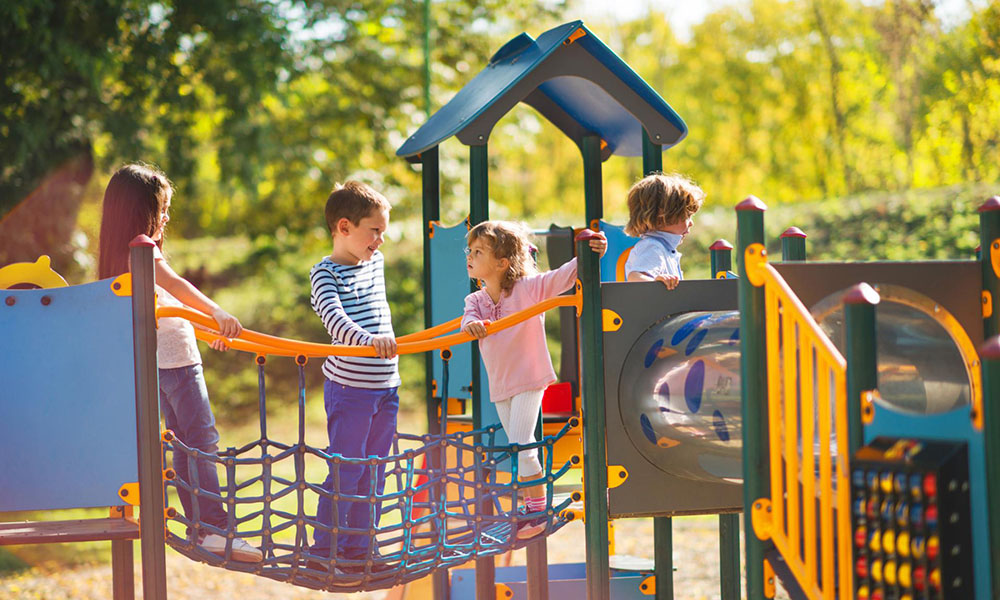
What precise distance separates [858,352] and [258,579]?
6.29 meters

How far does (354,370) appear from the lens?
371cm

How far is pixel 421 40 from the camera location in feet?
40.4

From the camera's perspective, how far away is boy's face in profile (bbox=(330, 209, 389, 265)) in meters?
3.77

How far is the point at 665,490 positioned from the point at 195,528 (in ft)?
5.20

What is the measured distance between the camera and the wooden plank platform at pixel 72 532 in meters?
3.10

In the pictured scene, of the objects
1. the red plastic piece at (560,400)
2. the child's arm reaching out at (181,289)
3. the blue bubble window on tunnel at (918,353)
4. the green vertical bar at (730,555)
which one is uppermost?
the child's arm reaching out at (181,289)

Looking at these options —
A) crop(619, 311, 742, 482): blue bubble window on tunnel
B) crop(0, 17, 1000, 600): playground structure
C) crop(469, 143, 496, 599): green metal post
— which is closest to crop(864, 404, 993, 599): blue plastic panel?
crop(0, 17, 1000, 600): playground structure

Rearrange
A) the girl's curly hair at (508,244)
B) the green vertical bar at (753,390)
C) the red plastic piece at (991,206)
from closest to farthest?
the green vertical bar at (753,390) → the red plastic piece at (991,206) → the girl's curly hair at (508,244)

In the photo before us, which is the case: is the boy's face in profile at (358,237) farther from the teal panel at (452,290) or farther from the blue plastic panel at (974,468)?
the blue plastic panel at (974,468)

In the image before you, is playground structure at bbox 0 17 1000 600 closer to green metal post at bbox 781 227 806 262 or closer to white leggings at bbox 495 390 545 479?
white leggings at bbox 495 390 545 479

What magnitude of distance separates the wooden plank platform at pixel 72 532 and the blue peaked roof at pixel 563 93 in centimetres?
192

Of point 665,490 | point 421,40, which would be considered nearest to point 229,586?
point 665,490

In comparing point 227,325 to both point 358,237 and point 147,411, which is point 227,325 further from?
point 358,237

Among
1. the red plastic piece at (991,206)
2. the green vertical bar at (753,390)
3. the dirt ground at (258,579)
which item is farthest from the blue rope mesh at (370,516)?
the dirt ground at (258,579)
